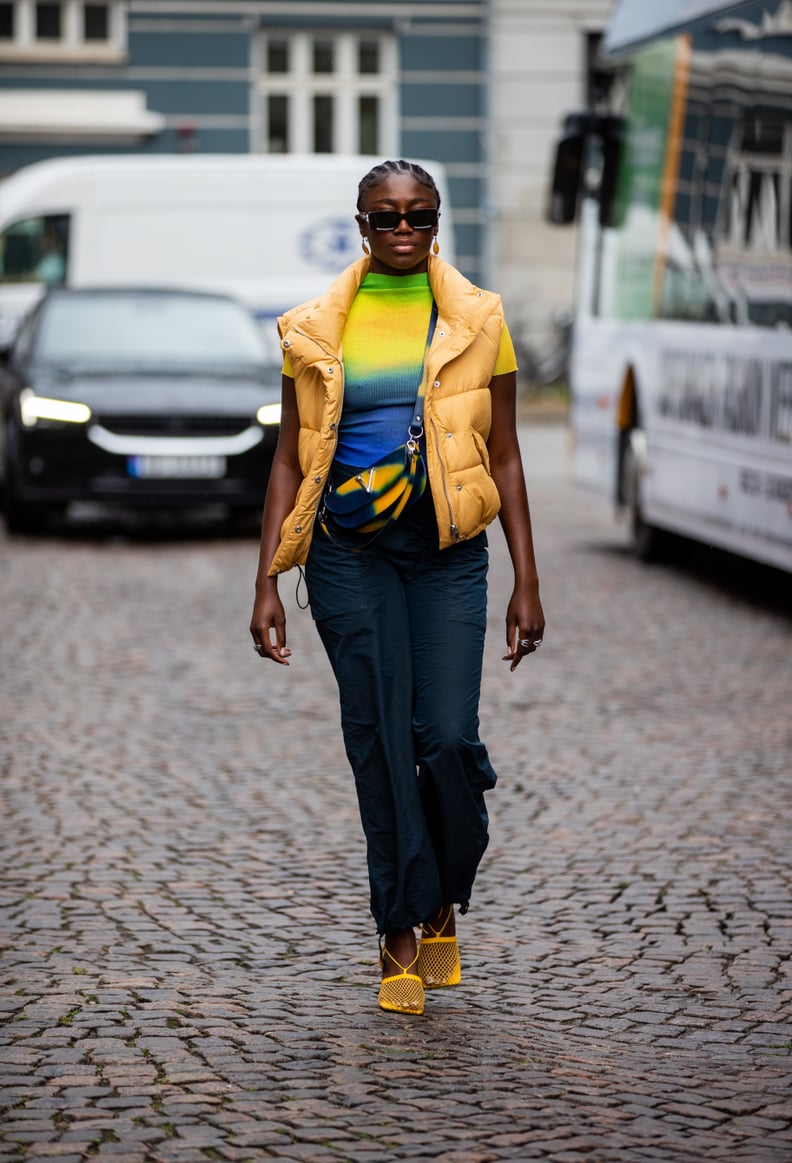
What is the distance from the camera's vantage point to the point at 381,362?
4719mm

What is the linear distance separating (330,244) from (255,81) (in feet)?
44.6

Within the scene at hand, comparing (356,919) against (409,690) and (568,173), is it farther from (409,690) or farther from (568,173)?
(568,173)

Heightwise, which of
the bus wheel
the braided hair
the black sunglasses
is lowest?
the bus wheel

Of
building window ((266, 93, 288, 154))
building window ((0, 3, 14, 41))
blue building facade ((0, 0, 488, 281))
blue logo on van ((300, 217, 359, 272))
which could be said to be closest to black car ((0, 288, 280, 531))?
blue logo on van ((300, 217, 359, 272))

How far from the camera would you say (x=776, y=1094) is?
4270mm

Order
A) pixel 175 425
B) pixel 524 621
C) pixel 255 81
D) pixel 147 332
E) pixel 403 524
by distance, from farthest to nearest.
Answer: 1. pixel 255 81
2. pixel 147 332
3. pixel 175 425
4. pixel 524 621
5. pixel 403 524

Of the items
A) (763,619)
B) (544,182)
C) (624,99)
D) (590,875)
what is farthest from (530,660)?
(544,182)

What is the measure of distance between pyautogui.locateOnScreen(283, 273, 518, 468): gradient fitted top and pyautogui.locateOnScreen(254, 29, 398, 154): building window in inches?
1201

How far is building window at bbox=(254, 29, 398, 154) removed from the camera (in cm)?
3472

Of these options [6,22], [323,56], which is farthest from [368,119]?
[6,22]

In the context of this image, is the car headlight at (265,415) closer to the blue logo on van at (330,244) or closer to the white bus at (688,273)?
the white bus at (688,273)

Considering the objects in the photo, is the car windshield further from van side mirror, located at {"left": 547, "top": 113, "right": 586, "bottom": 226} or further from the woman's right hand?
the woman's right hand

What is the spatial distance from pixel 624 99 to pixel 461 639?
433 inches

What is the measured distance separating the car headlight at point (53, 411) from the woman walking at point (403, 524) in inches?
408
